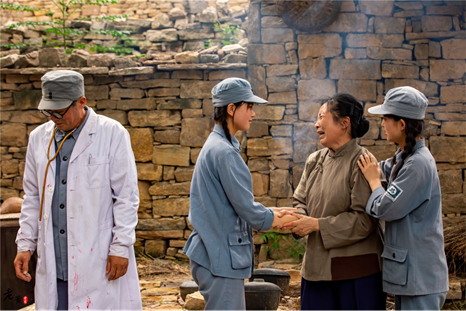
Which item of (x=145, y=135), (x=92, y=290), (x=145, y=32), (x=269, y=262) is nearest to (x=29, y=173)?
(x=92, y=290)

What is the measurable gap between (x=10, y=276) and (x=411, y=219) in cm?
355

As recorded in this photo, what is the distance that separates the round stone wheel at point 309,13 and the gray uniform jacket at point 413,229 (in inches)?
129

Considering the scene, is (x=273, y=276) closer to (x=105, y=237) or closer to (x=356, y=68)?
(x=105, y=237)

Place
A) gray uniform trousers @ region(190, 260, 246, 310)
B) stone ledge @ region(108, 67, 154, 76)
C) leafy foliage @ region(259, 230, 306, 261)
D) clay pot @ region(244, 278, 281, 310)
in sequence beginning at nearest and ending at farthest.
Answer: gray uniform trousers @ region(190, 260, 246, 310) → clay pot @ region(244, 278, 281, 310) → leafy foliage @ region(259, 230, 306, 261) → stone ledge @ region(108, 67, 154, 76)

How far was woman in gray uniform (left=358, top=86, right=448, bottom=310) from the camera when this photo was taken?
2340 mm

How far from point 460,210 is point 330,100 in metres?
3.76

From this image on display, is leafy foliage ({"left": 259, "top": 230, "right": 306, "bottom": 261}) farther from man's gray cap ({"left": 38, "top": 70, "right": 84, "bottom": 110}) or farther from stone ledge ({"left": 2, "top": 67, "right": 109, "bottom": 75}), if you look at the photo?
man's gray cap ({"left": 38, "top": 70, "right": 84, "bottom": 110})

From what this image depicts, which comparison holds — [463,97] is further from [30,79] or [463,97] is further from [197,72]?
[30,79]

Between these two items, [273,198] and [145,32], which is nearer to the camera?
[273,198]

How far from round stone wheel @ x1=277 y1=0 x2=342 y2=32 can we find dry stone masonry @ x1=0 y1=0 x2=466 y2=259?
113 millimetres

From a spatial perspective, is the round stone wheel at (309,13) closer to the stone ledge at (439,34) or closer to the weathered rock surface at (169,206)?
the stone ledge at (439,34)

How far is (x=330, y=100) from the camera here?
2674 mm

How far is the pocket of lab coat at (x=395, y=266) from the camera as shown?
7.68 feet

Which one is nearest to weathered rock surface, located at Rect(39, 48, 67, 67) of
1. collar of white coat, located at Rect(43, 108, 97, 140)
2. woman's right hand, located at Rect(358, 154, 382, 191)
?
collar of white coat, located at Rect(43, 108, 97, 140)
